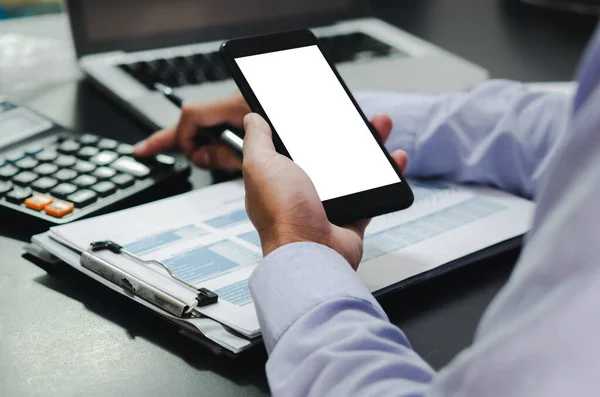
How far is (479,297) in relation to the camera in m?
0.57

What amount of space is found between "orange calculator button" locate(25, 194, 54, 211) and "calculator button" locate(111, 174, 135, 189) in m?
0.06

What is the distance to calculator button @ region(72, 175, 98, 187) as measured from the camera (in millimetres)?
676

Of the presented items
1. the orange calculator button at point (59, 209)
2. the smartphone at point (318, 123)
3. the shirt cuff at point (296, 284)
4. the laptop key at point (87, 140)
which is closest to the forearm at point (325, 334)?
the shirt cuff at point (296, 284)

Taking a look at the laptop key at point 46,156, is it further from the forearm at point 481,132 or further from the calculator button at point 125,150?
the forearm at point 481,132

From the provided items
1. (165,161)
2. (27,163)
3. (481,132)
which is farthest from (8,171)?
(481,132)

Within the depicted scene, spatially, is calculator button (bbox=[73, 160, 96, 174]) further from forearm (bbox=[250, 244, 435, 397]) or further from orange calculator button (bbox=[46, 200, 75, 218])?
forearm (bbox=[250, 244, 435, 397])

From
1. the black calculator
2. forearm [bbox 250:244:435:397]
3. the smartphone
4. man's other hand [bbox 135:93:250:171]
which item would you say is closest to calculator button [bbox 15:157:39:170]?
the black calculator

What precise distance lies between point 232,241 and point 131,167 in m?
0.17

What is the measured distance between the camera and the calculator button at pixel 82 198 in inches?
25.6

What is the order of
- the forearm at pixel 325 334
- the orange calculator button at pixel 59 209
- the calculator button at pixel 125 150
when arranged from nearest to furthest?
the forearm at pixel 325 334, the orange calculator button at pixel 59 209, the calculator button at pixel 125 150

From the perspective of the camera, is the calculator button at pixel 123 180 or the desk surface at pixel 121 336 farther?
the calculator button at pixel 123 180

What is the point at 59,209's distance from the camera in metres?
0.64

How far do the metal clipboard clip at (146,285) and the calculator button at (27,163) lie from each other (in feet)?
0.57

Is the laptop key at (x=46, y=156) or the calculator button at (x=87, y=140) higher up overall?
the calculator button at (x=87, y=140)
